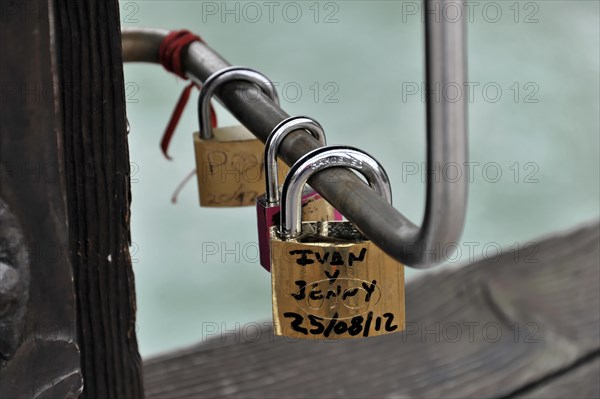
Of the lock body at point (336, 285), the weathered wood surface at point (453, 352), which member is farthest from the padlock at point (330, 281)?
the weathered wood surface at point (453, 352)

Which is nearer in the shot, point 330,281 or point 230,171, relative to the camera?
point 330,281

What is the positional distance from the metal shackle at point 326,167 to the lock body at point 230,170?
0.28 m

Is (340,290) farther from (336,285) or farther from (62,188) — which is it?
(62,188)

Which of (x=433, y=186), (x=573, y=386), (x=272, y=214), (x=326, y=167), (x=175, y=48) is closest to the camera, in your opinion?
(x=433, y=186)

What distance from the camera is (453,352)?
1315mm

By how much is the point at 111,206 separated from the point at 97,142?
0.05m

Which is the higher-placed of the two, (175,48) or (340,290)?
(175,48)

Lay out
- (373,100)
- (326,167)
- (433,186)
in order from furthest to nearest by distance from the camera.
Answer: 1. (373,100)
2. (326,167)
3. (433,186)

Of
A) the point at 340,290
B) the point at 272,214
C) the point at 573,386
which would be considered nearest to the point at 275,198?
the point at 272,214

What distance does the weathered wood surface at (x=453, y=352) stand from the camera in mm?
1227

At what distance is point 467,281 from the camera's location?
4.82 ft

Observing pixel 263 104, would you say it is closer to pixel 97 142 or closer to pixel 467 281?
pixel 97 142

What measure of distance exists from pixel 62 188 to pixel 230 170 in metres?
0.35

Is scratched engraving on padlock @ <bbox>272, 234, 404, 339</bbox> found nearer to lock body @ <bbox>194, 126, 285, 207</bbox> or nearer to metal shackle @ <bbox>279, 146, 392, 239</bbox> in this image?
metal shackle @ <bbox>279, 146, 392, 239</bbox>
